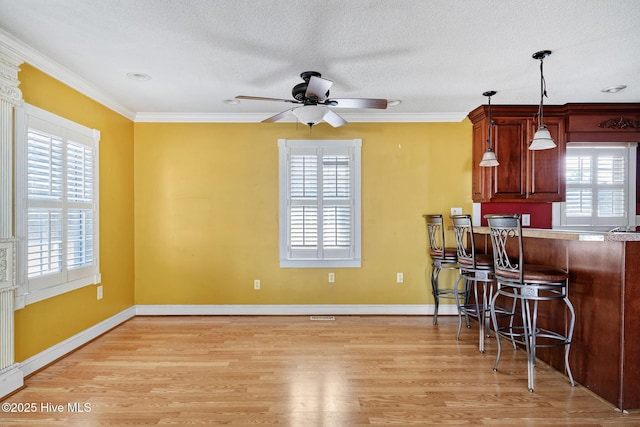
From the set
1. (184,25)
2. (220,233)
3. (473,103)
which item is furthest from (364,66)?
(220,233)

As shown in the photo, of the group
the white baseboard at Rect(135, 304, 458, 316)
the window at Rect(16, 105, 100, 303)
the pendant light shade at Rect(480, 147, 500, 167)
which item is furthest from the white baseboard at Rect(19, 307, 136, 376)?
the pendant light shade at Rect(480, 147, 500, 167)

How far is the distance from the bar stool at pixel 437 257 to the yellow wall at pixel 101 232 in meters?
3.57

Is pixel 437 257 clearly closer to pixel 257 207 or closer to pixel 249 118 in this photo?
pixel 257 207

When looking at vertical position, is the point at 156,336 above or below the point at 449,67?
below

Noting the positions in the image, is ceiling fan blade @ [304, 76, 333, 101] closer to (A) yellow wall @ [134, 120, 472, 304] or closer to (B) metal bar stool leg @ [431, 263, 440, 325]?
(A) yellow wall @ [134, 120, 472, 304]

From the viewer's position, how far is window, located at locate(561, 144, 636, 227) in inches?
172

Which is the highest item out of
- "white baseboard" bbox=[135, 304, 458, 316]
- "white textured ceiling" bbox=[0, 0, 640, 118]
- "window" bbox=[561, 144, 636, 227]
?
"white textured ceiling" bbox=[0, 0, 640, 118]

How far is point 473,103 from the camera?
3859mm

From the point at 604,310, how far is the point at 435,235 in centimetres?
206

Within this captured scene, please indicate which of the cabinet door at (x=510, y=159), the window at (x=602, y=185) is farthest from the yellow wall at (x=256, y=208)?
the window at (x=602, y=185)

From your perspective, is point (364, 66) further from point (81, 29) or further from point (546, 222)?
point (546, 222)

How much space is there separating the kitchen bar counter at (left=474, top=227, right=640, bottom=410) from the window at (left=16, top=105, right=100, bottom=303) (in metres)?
3.94

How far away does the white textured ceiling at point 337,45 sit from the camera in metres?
2.09

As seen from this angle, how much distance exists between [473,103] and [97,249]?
435 centimetres
